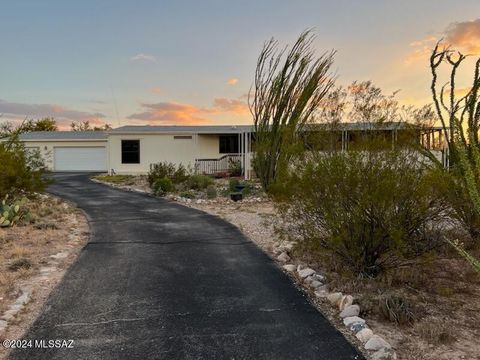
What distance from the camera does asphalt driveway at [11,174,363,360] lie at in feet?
11.8

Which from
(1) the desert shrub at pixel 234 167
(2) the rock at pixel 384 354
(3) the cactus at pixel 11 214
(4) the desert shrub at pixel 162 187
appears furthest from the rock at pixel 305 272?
(1) the desert shrub at pixel 234 167

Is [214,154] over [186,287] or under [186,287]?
over

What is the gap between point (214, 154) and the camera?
85.5ft

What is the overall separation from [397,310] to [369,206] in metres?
1.24

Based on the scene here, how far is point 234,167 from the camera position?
23.5 metres

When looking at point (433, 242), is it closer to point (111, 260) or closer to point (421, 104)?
point (111, 260)

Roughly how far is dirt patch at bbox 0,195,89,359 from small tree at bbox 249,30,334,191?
6.52 m

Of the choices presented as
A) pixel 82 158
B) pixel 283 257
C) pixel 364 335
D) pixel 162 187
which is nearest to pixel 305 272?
pixel 283 257

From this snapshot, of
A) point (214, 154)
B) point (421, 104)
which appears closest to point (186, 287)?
point (421, 104)

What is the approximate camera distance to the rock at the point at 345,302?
4.49 metres

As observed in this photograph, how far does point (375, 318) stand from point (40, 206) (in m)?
11.1

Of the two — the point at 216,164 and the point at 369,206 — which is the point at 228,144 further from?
the point at 369,206

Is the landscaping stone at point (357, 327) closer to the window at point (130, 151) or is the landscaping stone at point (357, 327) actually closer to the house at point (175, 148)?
the house at point (175, 148)

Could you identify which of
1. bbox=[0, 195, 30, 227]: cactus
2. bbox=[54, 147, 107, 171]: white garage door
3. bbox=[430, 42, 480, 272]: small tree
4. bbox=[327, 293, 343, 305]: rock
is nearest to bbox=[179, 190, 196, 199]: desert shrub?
bbox=[0, 195, 30, 227]: cactus
